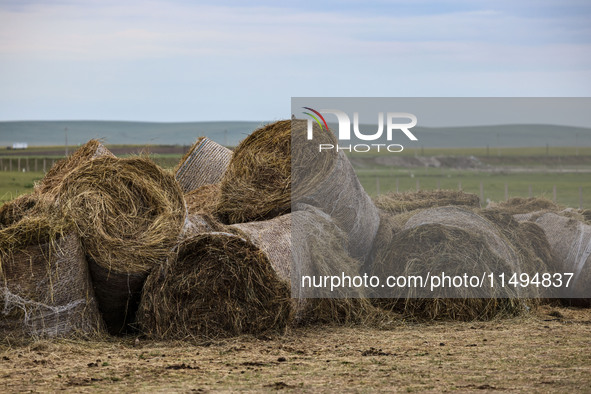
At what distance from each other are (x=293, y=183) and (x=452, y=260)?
2049 mm

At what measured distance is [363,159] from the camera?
8769 centimetres

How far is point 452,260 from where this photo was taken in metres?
8.90

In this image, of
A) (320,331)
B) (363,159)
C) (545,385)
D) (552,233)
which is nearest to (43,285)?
(320,331)

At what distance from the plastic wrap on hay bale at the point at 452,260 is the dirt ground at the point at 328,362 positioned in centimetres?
45

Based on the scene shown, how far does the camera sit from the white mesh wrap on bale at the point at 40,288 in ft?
24.0

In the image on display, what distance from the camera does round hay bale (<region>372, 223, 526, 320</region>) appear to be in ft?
28.9

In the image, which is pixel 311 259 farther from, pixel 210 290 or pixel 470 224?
pixel 470 224

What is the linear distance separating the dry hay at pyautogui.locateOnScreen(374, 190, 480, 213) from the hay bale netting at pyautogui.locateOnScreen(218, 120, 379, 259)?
1870 mm

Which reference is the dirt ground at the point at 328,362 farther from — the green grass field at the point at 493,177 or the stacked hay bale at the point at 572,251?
the green grass field at the point at 493,177

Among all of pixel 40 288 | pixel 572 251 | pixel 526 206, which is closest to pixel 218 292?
pixel 40 288

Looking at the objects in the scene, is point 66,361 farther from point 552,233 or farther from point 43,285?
point 552,233

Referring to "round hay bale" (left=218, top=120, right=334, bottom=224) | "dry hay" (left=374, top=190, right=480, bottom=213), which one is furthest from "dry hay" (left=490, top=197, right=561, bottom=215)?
"round hay bale" (left=218, top=120, right=334, bottom=224)

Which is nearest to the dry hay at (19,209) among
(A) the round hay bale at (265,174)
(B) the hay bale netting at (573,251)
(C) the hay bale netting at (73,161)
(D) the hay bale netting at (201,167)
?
(C) the hay bale netting at (73,161)

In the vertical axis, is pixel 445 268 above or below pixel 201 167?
below
